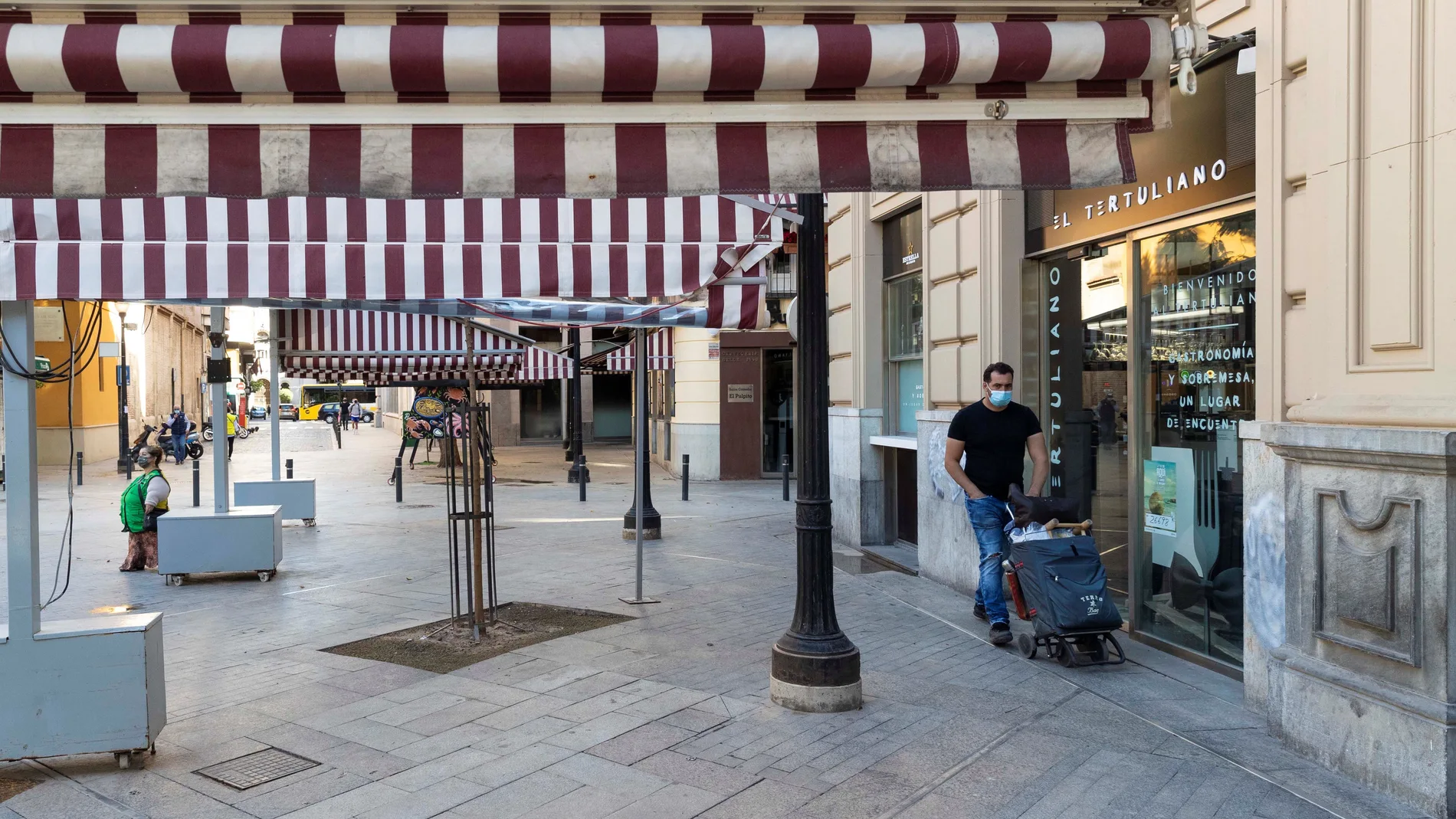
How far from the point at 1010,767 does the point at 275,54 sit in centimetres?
428

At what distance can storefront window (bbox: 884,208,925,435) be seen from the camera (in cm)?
1098

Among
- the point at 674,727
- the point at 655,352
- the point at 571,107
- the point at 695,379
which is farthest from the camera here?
the point at 695,379

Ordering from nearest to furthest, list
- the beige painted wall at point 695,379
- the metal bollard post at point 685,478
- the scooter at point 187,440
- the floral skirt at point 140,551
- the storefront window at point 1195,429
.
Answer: the storefront window at point 1195,429 → the floral skirt at point 140,551 → the metal bollard post at point 685,478 → the beige painted wall at point 695,379 → the scooter at point 187,440

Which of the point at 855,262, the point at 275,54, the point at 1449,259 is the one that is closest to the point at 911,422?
the point at 855,262

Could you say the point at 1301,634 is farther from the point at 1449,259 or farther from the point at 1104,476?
the point at 1104,476

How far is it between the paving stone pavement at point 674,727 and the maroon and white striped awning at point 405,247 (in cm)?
241

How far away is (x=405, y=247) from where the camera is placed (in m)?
6.60

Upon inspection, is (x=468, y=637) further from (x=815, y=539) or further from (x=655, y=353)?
(x=655, y=353)

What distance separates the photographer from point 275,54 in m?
3.59

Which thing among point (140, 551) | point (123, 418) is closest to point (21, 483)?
point (140, 551)

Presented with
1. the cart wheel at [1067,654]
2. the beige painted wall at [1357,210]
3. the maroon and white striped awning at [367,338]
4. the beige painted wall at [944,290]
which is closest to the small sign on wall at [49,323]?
the maroon and white striped awning at [367,338]

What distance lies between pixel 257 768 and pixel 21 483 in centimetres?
174

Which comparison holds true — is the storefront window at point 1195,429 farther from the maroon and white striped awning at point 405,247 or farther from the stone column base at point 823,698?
the maroon and white striped awning at point 405,247

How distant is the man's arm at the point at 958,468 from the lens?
7.37 metres
